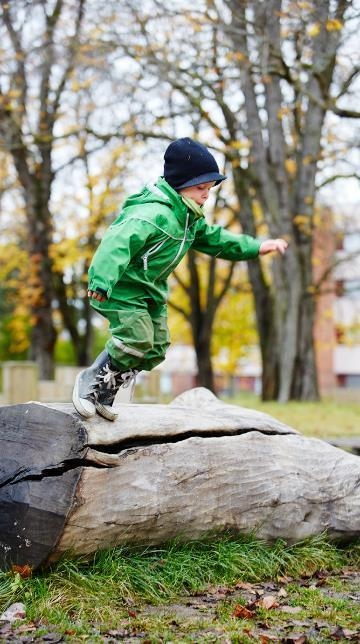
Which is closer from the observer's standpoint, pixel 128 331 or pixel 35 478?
pixel 35 478

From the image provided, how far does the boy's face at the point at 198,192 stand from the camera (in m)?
4.76

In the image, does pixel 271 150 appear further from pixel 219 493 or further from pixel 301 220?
pixel 219 493

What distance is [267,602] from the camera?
13.9 feet

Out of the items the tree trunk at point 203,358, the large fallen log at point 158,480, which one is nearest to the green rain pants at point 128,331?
the large fallen log at point 158,480

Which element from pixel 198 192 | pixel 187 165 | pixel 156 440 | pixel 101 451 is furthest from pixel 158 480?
pixel 187 165

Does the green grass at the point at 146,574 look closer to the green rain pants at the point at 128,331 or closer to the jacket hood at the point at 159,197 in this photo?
the green rain pants at the point at 128,331

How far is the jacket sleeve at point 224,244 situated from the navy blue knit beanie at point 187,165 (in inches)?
19.8

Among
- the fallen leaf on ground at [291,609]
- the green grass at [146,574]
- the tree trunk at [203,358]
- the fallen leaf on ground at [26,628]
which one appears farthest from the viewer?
the tree trunk at [203,358]

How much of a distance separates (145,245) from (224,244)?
0.85 m

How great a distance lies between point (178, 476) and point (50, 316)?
1666 cm

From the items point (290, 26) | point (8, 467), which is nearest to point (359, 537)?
point (8, 467)

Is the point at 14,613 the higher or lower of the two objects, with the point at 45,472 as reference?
lower

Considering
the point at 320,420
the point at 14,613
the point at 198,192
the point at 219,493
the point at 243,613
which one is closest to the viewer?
the point at 14,613

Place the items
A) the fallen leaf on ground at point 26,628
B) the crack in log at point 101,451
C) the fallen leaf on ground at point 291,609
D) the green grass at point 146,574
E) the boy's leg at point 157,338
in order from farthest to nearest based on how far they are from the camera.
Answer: the boy's leg at point 157,338 < the crack in log at point 101,451 < the fallen leaf on ground at point 291,609 < the green grass at point 146,574 < the fallen leaf on ground at point 26,628
